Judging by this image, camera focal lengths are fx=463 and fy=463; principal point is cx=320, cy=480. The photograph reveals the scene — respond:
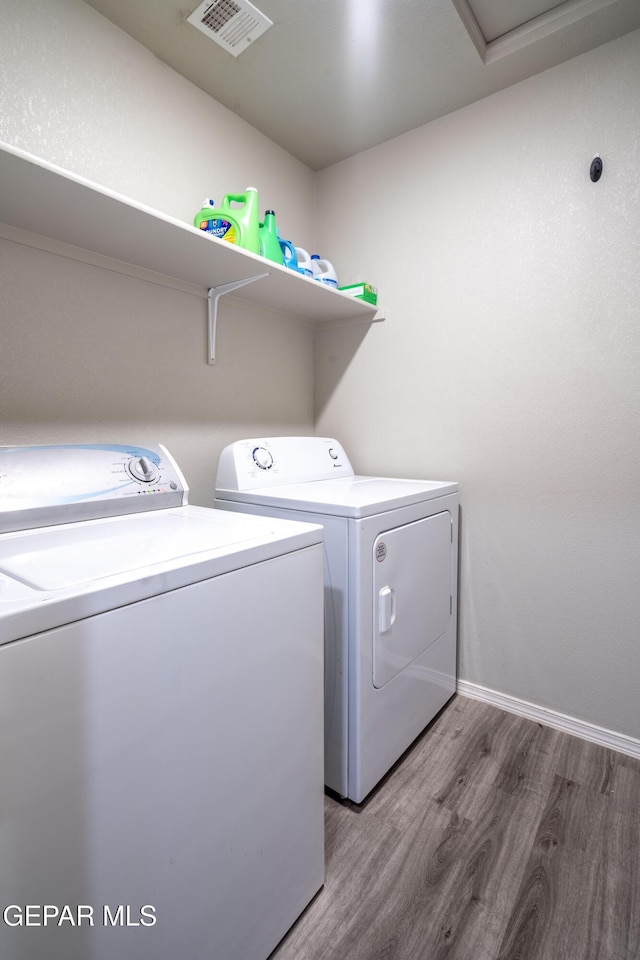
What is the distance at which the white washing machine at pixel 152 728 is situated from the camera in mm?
625

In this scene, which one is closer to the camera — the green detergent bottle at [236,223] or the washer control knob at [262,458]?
the green detergent bottle at [236,223]

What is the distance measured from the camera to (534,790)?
5.06 ft

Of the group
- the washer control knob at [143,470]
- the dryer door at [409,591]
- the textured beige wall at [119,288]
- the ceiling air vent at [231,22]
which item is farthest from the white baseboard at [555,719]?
the ceiling air vent at [231,22]

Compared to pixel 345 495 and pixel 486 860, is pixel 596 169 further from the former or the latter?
pixel 486 860

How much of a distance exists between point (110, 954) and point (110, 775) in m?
0.28

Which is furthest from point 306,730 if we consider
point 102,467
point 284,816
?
point 102,467

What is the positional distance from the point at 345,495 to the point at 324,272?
1.18m

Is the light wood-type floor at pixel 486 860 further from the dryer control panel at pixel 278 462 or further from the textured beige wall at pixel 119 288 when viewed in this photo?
the textured beige wall at pixel 119 288

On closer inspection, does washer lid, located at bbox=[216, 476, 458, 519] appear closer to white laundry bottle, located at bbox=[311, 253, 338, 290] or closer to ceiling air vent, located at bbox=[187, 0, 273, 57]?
white laundry bottle, located at bbox=[311, 253, 338, 290]

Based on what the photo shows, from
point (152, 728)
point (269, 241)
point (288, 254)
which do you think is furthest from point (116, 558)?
point (288, 254)

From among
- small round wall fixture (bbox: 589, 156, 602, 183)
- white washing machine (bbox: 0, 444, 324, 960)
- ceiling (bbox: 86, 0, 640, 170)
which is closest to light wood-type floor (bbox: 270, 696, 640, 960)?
white washing machine (bbox: 0, 444, 324, 960)

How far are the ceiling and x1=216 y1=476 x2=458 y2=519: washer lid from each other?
1.57m

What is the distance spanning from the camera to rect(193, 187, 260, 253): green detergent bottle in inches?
63.2

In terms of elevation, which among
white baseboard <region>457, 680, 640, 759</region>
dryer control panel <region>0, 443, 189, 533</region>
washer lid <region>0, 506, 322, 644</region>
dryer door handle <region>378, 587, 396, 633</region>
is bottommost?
white baseboard <region>457, 680, 640, 759</region>
